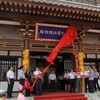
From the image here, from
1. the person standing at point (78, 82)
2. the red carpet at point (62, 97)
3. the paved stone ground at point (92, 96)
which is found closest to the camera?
the red carpet at point (62, 97)

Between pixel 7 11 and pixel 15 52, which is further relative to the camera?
pixel 15 52

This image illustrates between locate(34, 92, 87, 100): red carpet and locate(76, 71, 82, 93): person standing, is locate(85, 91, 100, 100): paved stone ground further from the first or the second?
locate(76, 71, 82, 93): person standing

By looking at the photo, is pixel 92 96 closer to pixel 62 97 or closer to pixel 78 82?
pixel 78 82

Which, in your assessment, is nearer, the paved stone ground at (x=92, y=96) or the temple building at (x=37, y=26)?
the temple building at (x=37, y=26)

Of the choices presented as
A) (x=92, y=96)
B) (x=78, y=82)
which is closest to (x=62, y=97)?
(x=78, y=82)

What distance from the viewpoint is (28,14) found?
8.91 meters

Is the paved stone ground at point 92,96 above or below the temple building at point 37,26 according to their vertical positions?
below

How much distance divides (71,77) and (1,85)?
134 inches

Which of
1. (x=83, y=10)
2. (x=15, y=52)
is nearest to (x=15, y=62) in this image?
(x=15, y=52)

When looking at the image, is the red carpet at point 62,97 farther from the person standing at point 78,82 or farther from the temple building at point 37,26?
the temple building at point 37,26

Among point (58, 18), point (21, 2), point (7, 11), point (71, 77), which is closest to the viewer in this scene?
point (21, 2)

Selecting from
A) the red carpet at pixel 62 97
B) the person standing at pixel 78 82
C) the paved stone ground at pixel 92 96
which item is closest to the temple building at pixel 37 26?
the person standing at pixel 78 82

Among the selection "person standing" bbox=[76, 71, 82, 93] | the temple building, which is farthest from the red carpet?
the temple building

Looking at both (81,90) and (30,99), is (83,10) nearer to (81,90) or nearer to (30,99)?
→ (81,90)
